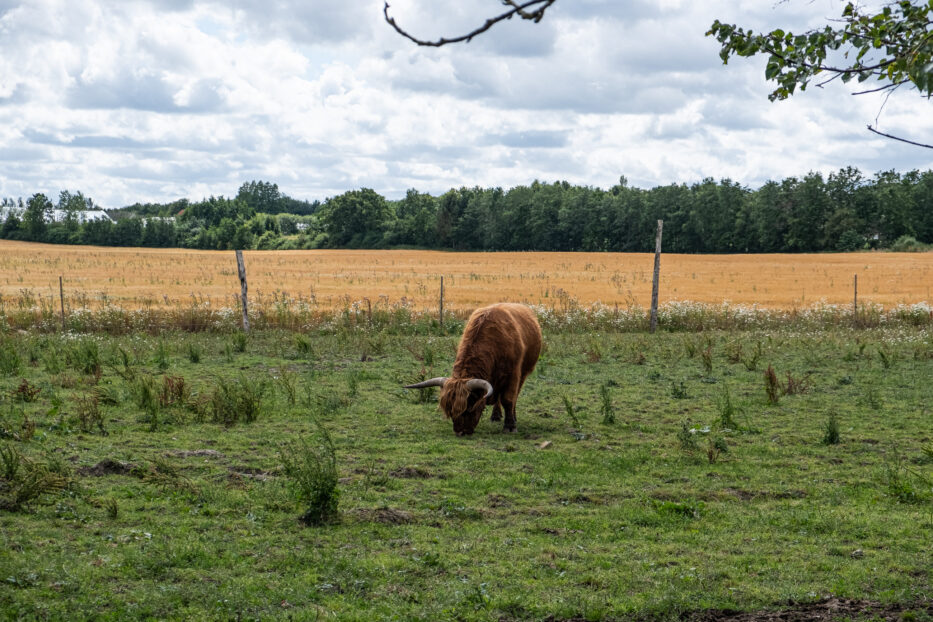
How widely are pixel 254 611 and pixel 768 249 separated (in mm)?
104311

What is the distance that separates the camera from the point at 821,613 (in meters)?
5.22

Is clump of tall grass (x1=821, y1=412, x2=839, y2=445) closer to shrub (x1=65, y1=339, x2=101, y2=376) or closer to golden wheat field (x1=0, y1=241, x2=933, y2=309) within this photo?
shrub (x1=65, y1=339, x2=101, y2=376)

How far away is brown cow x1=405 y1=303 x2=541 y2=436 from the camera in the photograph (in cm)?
1054

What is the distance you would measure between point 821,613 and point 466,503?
342 cm

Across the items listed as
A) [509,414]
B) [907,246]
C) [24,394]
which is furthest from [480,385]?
[907,246]

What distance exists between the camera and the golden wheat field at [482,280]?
124 feet

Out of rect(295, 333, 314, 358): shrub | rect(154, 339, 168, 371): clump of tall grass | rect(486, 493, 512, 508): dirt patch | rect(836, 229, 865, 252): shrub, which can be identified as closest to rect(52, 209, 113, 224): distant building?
rect(836, 229, 865, 252): shrub

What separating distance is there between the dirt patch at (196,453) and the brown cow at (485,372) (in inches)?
A: 110

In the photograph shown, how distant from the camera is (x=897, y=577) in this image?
5770 mm

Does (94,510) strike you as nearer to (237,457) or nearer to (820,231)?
(237,457)

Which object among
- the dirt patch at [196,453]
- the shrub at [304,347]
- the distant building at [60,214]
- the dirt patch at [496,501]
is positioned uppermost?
the distant building at [60,214]

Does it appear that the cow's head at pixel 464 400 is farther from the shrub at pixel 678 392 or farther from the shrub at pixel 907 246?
the shrub at pixel 907 246

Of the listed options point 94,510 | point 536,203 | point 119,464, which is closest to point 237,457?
point 119,464

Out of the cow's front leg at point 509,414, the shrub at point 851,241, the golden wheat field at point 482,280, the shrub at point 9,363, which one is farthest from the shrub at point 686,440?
the shrub at point 851,241
